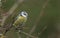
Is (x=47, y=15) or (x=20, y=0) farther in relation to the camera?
(x=47, y=15)

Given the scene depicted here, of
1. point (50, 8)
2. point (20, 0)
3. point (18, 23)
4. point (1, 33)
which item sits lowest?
point (20, 0)

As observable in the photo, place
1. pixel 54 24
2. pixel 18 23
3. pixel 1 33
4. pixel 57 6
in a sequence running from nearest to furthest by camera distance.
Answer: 1. pixel 1 33
2. pixel 18 23
3. pixel 57 6
4. pixel 54 24

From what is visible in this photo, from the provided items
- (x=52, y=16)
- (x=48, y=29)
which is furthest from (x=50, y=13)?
(x=48, y=29)

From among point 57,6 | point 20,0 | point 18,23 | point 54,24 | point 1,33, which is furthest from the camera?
point 54,24

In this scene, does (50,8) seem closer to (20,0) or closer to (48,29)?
(48,29)

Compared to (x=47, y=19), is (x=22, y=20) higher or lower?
lower

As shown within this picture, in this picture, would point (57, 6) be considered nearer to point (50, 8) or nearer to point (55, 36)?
point (50, 8)

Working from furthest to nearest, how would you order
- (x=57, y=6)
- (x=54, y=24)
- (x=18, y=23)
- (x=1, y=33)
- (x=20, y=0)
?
(x=54, y=24), (x=57, y=6), (x=18, y=23), (x=1, y=33), (x=20, y=0)

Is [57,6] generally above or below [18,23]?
above

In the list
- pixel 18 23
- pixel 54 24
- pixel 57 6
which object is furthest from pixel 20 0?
pixel 54 24
